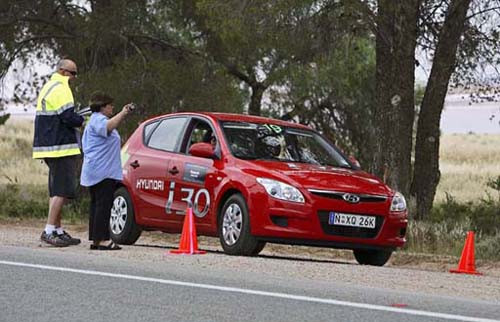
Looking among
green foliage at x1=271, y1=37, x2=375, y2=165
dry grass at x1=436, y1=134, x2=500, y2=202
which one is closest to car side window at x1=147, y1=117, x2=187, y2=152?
dry grass at x1=436, y1=134, x2=500, y2=202

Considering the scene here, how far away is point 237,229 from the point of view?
575 inches

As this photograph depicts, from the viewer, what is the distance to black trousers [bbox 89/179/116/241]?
1492 cm

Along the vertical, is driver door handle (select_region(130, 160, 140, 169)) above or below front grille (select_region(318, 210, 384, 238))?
above

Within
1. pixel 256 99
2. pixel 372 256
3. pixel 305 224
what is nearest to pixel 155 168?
pixel 305 224

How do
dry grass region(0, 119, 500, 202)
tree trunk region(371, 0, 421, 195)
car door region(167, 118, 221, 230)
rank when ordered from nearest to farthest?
1. car door region(167, 118, 221, 230)
2. tree trunk region(371, 0, 421, 195)
3. dry grass region(0, 119, 500, 202)

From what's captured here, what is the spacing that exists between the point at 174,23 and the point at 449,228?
11.6 m

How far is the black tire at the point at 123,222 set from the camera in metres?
16.6

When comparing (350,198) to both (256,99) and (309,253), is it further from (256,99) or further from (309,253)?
(256,99)

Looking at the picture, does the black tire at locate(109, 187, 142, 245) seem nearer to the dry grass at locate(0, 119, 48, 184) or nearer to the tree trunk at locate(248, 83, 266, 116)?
the tree trunk at locate(248, 83, 266, 116)

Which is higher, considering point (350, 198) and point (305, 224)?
point (350, 198)

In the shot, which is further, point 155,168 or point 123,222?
point 123,222

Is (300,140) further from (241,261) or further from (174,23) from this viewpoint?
(174,23)

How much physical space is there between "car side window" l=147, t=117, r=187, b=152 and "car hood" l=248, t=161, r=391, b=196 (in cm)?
184

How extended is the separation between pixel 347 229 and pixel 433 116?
39.7 feet
